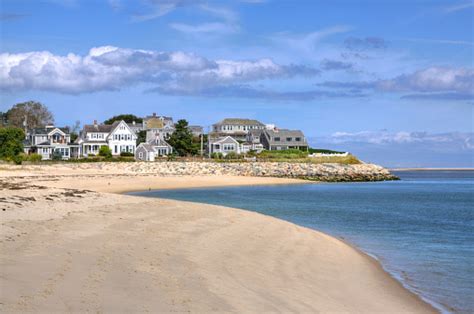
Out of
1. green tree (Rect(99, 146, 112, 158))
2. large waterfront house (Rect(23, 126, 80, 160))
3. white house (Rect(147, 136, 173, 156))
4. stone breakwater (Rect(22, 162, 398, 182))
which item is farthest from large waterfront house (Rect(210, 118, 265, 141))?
stone breakwater (Rect(22, 162, 398, 182))

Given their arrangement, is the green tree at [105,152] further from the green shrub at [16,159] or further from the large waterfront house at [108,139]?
the green shrub at [16,159]

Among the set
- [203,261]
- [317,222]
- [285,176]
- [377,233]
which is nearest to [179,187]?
[285,176]

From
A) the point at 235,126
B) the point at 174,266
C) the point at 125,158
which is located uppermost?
the point at 235,126

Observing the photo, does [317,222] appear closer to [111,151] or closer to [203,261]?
→ [203,261]

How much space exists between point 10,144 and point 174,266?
73.4m

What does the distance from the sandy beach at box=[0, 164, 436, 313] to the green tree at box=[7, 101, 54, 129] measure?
346 ft

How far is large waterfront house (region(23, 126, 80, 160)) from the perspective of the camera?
323 feet

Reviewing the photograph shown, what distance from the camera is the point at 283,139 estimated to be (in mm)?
122000

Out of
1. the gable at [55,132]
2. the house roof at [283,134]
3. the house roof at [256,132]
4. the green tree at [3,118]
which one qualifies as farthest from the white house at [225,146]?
the green tree at [3,118]

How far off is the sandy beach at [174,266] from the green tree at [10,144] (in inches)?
2312

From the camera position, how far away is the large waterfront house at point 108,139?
338 feet

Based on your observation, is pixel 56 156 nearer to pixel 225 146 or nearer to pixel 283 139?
pixel 225 146

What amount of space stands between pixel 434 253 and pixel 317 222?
10193mm

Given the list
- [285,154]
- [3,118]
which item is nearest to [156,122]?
[285,154]
